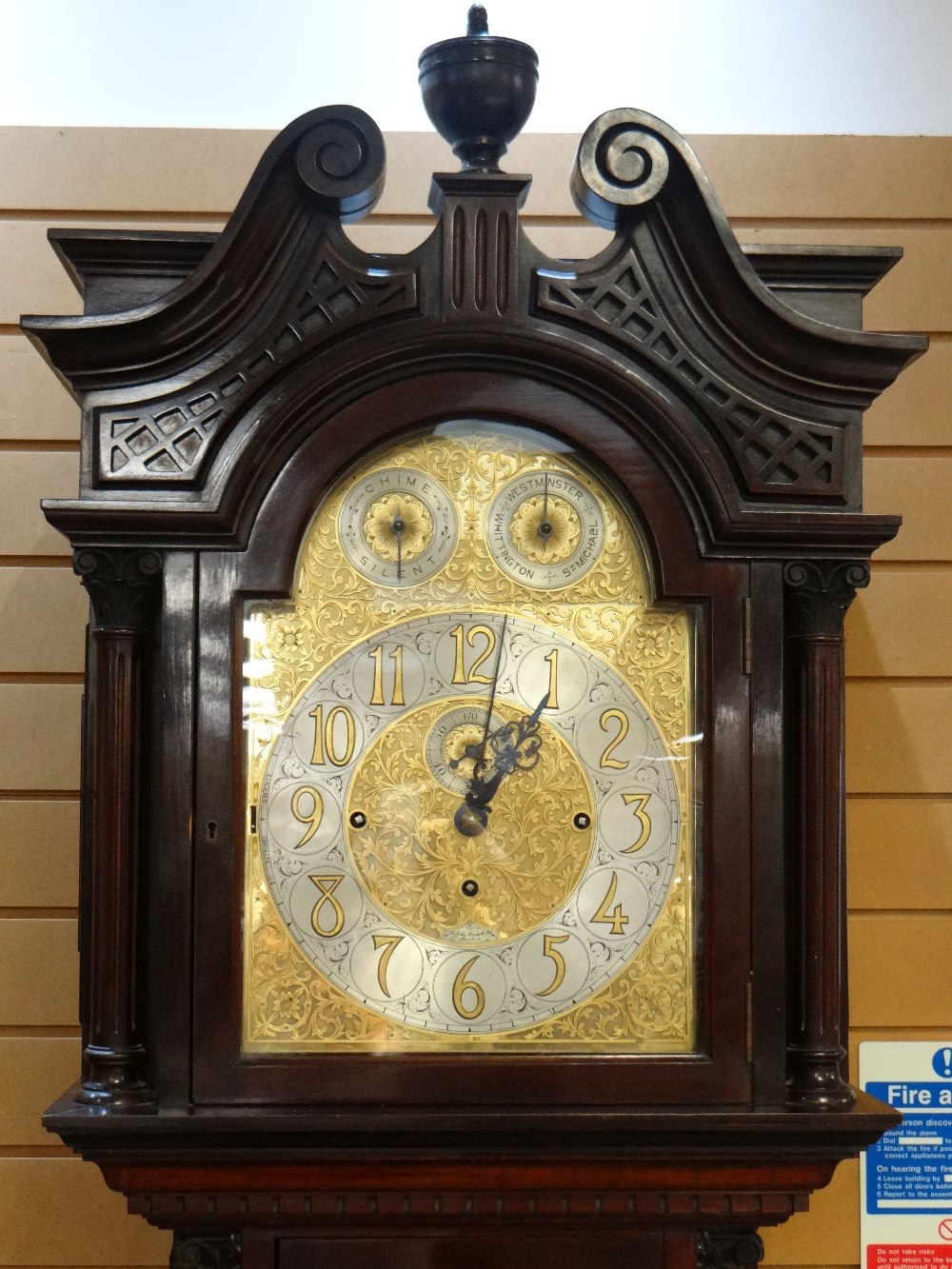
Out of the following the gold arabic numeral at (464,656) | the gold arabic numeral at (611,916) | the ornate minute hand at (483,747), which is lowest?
the gold arabic numeral at (611,916)

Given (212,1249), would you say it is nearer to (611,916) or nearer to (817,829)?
(611,916)

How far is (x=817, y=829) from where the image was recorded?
4.34 ft

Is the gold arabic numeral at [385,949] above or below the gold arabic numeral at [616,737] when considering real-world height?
below

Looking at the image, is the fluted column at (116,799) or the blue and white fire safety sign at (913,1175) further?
the blue and white fire safety sign at (913,1175)

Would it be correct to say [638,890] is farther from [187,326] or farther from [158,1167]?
[187,326]

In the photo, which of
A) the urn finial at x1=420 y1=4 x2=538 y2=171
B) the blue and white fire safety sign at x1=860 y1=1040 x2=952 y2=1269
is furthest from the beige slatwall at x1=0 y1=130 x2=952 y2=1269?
the urn finial at x1=420 y1=4 x2=538 y2=171

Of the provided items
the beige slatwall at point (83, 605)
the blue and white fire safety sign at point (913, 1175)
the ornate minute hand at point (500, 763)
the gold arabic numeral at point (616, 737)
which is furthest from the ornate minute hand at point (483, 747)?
the blue and white fire safety sign at point (913, 1175)

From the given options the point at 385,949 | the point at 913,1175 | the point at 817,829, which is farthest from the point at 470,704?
the point at 913,1175

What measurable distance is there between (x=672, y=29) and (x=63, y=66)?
2.65ft

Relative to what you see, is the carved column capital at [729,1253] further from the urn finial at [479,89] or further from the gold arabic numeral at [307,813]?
the urn finial at [479,89]

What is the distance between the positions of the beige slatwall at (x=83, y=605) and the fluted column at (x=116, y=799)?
0.46 m

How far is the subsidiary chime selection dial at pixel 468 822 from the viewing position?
1311 millimetres

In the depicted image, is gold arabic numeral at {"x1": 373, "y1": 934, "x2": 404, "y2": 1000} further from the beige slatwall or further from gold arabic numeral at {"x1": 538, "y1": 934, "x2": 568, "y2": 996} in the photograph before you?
the beige slatwall

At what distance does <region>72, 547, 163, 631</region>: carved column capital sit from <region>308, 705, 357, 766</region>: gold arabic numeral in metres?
0.19
